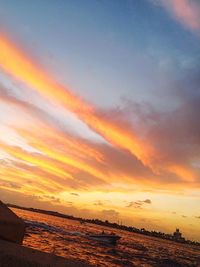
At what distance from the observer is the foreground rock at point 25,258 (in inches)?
130

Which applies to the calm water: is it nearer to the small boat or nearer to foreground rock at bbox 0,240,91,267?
the small boat

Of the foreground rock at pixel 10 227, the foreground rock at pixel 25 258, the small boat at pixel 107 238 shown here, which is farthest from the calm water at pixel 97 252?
the foreground rock at pixel 25 258

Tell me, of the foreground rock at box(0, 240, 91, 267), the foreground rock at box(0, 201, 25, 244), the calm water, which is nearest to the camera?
the foreground rock at box(0, 240, 91, 267)

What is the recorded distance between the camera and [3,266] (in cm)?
329

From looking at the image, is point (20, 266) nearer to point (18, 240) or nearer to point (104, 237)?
point (18, 240)

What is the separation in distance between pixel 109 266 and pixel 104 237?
43.2 m

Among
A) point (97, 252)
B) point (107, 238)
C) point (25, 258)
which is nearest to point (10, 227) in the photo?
point (25, 258)

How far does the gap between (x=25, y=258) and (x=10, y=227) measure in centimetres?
91

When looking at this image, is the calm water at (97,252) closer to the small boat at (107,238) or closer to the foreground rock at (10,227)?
the small boat at (107,238)

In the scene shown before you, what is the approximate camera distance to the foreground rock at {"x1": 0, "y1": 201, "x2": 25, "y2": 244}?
4138 millimetres

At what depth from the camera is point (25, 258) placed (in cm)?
340

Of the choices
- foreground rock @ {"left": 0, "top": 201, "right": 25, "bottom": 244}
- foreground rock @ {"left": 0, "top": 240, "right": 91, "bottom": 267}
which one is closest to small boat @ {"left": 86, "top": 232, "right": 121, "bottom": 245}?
foreground rock @ {"left": 0, "top": 201, "right": 25, "bottom": 244}

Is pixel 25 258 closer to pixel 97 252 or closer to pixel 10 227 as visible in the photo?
pixel 10 227

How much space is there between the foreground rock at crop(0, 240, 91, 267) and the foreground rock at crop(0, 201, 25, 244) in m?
0.28
